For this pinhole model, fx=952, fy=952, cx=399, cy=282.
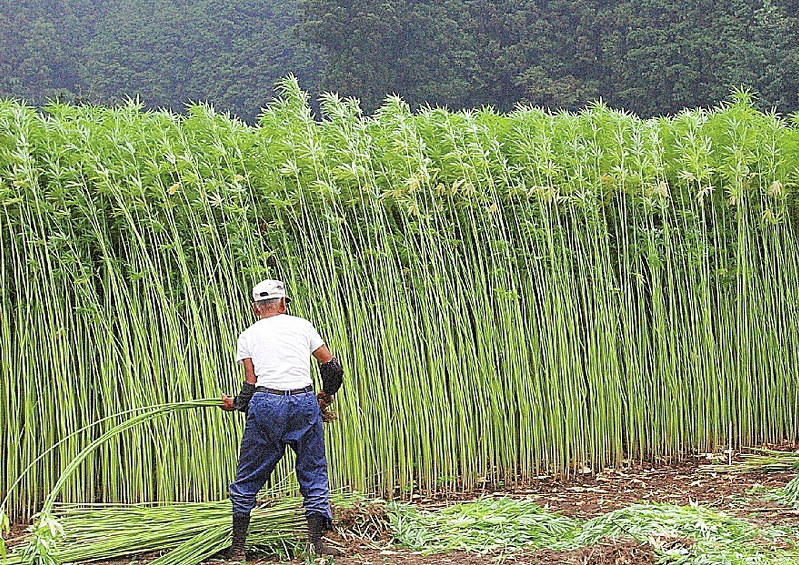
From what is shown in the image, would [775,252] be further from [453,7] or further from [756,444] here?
[453,7]

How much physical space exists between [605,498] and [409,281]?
147cm

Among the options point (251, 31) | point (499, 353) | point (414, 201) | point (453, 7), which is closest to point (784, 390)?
point (499, 353)

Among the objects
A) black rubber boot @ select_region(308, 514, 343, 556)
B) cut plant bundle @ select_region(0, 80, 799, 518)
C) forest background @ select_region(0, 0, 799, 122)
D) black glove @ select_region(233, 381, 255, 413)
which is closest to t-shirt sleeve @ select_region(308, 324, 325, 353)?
black glove @ select_region(233, 381, 255, 413)

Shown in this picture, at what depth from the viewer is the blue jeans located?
3598 millimetres

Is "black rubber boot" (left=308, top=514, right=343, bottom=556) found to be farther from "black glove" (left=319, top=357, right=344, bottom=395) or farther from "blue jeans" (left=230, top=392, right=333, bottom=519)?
"black glove" (left=319, top=357, right=344, bottom=395)

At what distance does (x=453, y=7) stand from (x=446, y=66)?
6.05 ft

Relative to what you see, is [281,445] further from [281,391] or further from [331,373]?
[331,373]

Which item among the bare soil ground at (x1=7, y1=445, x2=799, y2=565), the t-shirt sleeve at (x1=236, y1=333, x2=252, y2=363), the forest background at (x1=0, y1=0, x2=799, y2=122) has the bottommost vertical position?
the bare soil ground at (x1=7, y1=445, x2=799, y2=565)

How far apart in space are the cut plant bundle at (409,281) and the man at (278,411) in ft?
2.80

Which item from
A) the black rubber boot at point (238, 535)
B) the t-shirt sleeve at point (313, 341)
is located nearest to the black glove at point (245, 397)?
the t-shirt sleeve at point (313, 341)

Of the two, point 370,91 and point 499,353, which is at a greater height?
point 370,91

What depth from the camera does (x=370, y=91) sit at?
21.6m

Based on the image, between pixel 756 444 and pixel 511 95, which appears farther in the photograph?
pixel 511 95

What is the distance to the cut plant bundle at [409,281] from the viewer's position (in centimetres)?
437
